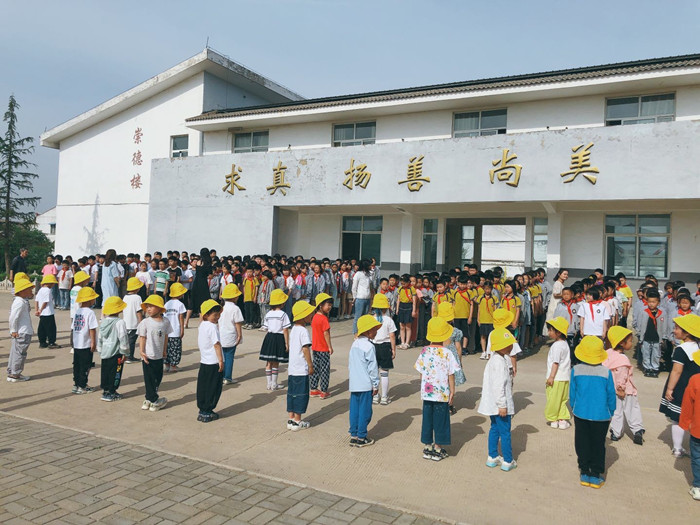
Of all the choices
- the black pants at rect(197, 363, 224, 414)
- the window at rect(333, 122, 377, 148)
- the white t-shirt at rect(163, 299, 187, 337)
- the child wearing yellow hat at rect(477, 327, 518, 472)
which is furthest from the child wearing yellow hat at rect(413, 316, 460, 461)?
the window at rect(333, 122, 377, 148)

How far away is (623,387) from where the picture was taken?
5.43 meters

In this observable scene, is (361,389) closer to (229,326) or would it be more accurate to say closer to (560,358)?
(560,358)

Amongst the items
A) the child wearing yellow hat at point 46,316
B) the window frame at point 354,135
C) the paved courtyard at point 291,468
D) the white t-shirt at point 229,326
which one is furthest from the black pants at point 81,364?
the window frame at point 354,135

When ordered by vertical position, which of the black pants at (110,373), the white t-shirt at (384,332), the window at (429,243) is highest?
the window at (429,243)

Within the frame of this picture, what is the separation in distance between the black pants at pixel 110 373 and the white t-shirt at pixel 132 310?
1.51 metres

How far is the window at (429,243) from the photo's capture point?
1675cm

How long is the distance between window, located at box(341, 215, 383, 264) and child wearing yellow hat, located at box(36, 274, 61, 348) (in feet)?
33.5

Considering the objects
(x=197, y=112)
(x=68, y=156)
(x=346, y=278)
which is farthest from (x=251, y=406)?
(x=68, y=156)

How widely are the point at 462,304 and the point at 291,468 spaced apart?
601 centimetres

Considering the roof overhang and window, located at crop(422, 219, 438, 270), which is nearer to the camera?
window, located at crop(422, 219, 438, 270)

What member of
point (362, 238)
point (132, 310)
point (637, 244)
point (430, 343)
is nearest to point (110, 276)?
point (132, 310)

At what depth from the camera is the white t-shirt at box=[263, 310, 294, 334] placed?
699 centimetres

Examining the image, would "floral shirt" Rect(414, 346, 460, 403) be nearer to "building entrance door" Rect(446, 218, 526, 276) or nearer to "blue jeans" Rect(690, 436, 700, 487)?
"blue jeans" Rect(690, 436, 700, 487)

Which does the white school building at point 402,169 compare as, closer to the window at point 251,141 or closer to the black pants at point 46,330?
the window at point 251,141
